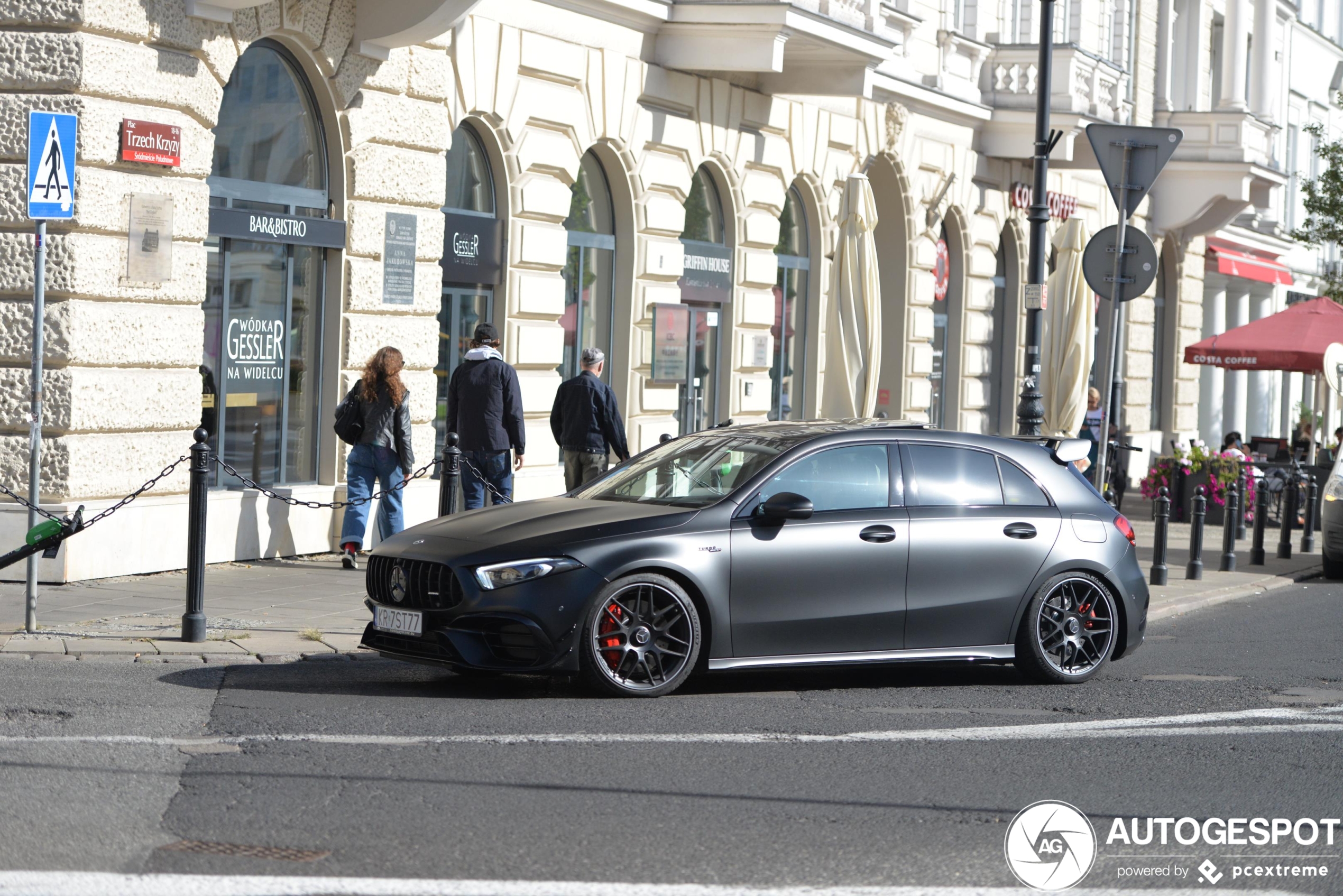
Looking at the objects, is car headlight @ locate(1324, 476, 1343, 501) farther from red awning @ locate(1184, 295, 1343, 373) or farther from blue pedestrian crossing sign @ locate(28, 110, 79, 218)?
blue pedestrian crossing sign @ locate(28, 110, 79, 218)

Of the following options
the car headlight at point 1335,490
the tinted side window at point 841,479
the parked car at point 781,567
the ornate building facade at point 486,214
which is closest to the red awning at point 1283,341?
the ornate building facade at point 486,214

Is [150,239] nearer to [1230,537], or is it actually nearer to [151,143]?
[151,143]

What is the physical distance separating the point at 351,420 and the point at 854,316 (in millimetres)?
6035

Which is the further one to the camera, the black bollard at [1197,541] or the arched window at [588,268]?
the arched window at [588,268]

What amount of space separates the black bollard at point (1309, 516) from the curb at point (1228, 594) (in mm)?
2164

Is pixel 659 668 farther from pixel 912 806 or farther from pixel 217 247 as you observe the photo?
pixel 217 247

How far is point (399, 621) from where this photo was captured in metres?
8.66

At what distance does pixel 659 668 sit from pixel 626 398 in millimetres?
10437

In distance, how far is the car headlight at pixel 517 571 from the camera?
27.3ft

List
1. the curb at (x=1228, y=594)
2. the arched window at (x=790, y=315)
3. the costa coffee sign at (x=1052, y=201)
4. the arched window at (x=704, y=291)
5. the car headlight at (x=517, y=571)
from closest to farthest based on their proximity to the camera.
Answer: the car headlight at (x=517, y=571) → the curb at (x=1228, y=594) → the arched window at (x=704, y=291) → the arched window at (x=790, y=315) → the costa coffee sign at (x=1052, y=201)

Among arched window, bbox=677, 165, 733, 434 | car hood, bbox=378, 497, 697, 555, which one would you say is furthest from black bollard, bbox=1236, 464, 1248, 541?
car hood, bbox=378, 497, 697, 555

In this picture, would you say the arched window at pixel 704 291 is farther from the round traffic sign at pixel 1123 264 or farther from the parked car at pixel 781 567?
the parked car at pixel 781 567

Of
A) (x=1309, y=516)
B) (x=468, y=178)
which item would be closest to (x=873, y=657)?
(x=468, y=178)

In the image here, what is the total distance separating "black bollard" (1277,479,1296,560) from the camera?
1908 centimetres
